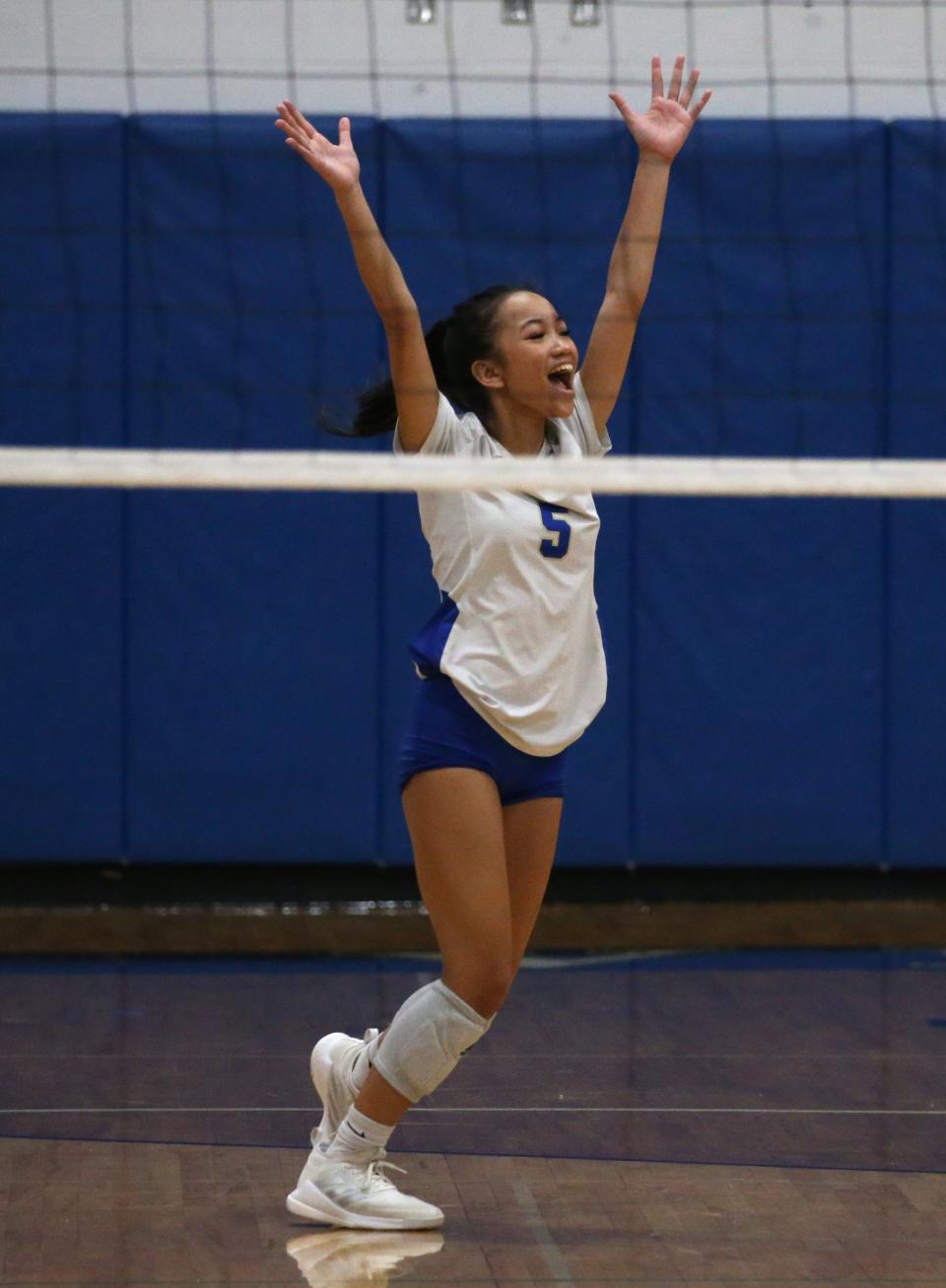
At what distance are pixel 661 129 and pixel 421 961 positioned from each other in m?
3.40

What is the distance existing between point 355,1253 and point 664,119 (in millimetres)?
2223

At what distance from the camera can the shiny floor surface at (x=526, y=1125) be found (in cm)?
353

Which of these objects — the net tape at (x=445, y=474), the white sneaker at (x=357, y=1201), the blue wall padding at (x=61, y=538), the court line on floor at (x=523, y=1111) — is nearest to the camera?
the net tape at (x=445, y=474)

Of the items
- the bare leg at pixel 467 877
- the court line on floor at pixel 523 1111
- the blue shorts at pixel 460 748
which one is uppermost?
the blue shorts at pixel 460 748

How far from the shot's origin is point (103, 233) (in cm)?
672

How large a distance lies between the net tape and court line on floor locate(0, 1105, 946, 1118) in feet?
6.06

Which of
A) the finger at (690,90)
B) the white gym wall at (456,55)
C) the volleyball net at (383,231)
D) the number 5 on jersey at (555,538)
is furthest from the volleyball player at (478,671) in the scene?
the white gym wall at (456,55)

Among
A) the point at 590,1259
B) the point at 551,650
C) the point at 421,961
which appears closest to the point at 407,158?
the point at 421,961

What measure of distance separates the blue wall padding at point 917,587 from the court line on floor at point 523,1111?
7.84ft

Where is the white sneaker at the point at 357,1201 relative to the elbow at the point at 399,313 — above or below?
below

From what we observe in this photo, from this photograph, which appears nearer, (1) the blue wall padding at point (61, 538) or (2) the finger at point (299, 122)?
(2) the finger at point (299, 122)

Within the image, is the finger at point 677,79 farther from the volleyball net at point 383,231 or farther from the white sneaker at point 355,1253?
the volleyball net at point 383,231

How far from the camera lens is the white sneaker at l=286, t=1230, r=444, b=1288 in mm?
3420

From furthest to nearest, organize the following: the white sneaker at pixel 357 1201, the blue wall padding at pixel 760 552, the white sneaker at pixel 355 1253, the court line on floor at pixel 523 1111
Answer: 1. the blue wall padding at pixel 760 552
2. the court line on floor at pixel 523 1111
3. the white sneaker at pixel 357 1201
4. the white sneaker at pixel 355 1253
